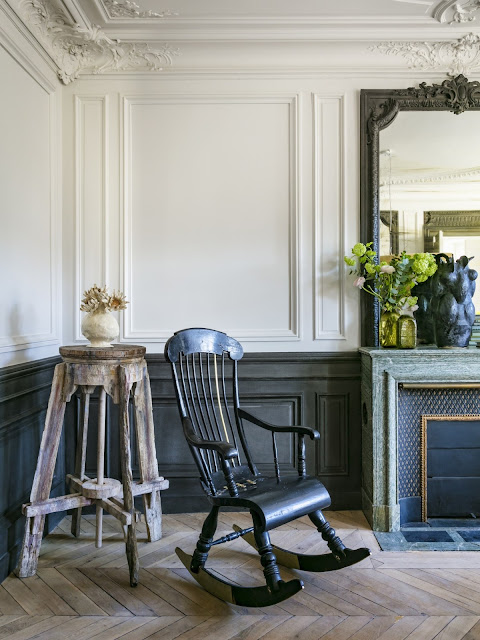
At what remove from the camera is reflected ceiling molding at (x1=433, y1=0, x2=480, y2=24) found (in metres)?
2.99

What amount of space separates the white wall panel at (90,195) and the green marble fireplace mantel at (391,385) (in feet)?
6.01

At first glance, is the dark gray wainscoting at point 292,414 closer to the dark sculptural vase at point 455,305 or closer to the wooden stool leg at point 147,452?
the wooden stool leg at point 147,452

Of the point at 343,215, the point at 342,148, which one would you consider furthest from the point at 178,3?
the point at 343,215

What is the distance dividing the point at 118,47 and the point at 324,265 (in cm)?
189

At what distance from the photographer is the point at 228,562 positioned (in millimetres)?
2688

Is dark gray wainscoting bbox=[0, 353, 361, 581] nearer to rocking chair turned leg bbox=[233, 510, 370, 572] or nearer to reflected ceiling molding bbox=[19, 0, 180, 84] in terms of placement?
rocking chair turned leg bbox=[233, 510, 370, 572]

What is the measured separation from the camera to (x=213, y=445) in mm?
2238

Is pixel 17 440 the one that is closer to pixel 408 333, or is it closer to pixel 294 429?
pixel 294 429

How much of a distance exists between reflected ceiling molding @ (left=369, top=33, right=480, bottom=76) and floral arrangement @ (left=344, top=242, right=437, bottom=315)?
123cm

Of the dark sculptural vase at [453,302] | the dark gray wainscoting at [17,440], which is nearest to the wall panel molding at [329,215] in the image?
the dark sculptural vase at [453,302]

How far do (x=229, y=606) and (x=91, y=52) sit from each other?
325 cm

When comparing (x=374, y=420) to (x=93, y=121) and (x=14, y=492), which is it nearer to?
(x=14, y=492)

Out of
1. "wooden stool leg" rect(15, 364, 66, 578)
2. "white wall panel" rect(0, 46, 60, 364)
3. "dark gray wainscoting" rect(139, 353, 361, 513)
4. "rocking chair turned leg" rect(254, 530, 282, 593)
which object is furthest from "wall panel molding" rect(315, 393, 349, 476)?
"white wall panel" rect(0, 46, 60, 364)

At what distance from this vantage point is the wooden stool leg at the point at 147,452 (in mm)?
2883
